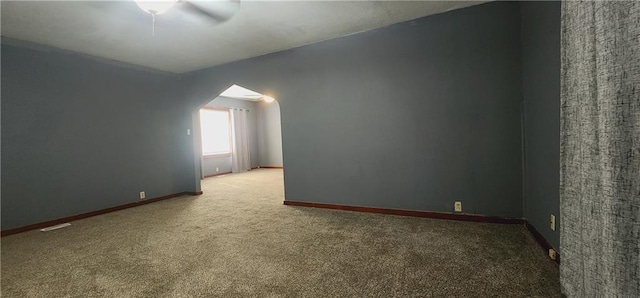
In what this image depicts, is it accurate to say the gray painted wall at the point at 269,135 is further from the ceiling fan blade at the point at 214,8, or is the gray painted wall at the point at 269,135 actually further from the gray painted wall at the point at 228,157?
the ceiling fan blade at the point at 214,8

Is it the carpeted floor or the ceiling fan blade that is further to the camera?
the ceiling fan blade

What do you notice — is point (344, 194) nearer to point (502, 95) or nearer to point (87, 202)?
point (502, 95)

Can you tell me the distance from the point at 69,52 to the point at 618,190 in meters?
5.55

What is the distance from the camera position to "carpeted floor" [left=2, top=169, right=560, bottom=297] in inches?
65.6

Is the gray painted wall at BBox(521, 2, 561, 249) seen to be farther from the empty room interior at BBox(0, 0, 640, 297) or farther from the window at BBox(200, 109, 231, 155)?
the window at BBox(200, 109, 231, 155)

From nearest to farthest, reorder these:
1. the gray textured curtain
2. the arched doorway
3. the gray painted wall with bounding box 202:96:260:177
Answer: the gray textured curtain → the arched doorway → the gray painted wall with bounding box 202:96:260:177

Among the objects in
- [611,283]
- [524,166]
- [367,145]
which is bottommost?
[611,283]

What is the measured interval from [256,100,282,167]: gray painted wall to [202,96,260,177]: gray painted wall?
0.15 meters

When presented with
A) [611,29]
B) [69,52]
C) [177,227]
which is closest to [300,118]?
[177,227]

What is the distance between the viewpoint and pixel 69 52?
141 inches

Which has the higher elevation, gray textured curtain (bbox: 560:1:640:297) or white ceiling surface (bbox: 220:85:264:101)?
white ceiling surface (bbox: 220:85:264:101)

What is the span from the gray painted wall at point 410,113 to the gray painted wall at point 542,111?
0.57 ft

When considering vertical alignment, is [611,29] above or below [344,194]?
above

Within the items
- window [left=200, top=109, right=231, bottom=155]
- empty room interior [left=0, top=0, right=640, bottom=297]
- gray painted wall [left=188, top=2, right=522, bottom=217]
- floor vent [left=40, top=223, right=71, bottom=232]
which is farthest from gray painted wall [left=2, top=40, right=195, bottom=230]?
window [left=200, top=109, right=231, bottom=155]
